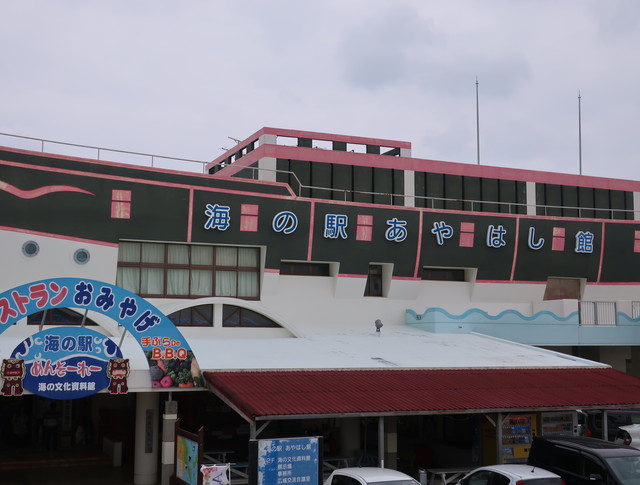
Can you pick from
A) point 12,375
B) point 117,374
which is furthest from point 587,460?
point 12,375

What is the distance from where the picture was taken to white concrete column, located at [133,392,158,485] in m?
23.6

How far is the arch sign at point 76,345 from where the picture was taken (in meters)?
19.6

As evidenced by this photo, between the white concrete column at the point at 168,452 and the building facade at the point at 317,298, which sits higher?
the building facade at the point at 317,298

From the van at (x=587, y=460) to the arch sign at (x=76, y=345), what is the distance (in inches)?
396

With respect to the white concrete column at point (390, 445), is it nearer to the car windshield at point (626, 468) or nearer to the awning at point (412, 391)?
the awning at point (412, 391)

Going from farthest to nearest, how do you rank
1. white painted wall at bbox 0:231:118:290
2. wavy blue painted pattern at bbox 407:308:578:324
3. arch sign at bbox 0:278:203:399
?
wavy blue painted pattern at bbox 407:308:578:324 → white painted wall at bbox 0:231:118:290 → arch sign at bbox 0:278:203:399

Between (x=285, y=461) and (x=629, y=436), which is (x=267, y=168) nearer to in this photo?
(x=629, y=436)

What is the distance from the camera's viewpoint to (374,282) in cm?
3234

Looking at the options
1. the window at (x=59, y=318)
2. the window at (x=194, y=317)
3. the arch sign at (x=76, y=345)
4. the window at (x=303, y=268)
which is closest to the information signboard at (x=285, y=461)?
the arch sign at (x=76, y=345)

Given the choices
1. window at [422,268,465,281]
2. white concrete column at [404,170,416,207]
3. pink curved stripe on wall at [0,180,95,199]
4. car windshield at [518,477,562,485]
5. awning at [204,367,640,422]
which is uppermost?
white concrete column at [404,170,416,207]

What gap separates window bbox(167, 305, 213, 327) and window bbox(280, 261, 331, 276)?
4.16m

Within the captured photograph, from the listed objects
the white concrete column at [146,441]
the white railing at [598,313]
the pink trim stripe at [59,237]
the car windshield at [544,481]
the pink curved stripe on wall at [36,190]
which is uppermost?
the pink curved stripe on wall at [36,190]

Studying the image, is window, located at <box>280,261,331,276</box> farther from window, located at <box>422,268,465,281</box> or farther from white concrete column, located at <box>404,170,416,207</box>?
white concrete column, located at <box>404,170,416,207</box>

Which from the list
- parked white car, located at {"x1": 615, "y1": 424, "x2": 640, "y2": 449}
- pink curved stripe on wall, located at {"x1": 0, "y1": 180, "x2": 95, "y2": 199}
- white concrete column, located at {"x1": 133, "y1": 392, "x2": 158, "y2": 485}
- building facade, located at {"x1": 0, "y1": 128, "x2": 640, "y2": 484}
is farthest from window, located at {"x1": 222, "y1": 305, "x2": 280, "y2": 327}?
parked white car, located at {"x1": 615, "y1": 424, "x2": 640, "y2": 449}
